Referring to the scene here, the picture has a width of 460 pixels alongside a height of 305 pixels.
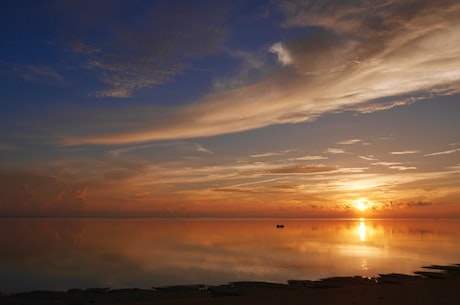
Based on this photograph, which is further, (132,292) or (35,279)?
(35,279)

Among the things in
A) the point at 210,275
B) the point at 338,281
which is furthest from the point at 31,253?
the point at 338,281

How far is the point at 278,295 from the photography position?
27156 millimetres

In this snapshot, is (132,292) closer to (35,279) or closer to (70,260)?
(35,279)

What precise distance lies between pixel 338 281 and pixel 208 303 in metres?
16.0

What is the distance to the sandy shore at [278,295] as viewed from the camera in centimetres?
2406

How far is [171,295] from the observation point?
3047 cm

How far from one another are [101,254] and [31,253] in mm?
9984

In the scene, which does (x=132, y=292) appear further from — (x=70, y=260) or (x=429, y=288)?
(x=70, y=260)

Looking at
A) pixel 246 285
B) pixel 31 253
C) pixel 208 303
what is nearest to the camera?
pixel 208 303

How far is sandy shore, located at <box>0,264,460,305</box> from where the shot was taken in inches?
947

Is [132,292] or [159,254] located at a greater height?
[159,254]

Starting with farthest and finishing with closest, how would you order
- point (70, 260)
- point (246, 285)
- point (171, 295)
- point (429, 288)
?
1. point (70, 260)
2. point (246, 285)
3. point (171, 295)
4. point (429, 288)

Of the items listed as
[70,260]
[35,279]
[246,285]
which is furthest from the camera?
[70,260]

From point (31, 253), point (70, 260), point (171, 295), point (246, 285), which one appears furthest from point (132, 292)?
point (31, 253)
